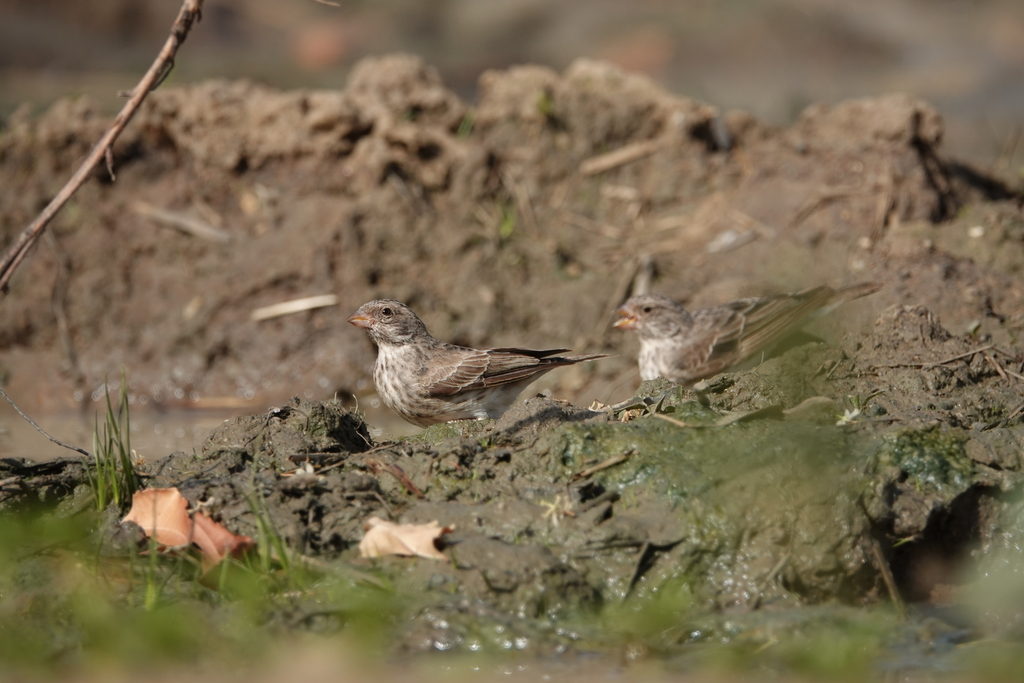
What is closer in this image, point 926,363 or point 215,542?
point 215,542

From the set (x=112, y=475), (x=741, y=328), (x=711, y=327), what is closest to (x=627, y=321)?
(x=711, y=327)

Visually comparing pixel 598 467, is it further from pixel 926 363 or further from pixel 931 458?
pixel 926 363

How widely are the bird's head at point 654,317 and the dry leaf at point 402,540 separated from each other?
171 inches

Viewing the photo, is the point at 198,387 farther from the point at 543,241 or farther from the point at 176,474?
the point at 176,474

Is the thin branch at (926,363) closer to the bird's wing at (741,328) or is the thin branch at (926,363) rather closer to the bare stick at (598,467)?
the bird's wing at (741,328)

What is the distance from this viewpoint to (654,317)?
8969mm

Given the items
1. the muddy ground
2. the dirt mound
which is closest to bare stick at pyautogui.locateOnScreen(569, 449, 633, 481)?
the muddy ground

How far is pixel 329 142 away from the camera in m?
→ 11.0

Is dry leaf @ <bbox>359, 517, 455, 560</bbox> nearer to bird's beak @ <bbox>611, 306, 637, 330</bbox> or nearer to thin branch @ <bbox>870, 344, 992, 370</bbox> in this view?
thin branch @ <bbox>870, 344, 992, 370</bbox>

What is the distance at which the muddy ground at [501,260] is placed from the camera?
588 centimetres

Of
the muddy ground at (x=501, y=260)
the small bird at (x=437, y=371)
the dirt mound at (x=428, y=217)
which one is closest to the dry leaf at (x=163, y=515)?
the muddy ground at (x=501, y=260)

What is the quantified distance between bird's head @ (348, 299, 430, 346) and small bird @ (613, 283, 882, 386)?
201 centimetres

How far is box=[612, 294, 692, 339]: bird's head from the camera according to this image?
891 cm

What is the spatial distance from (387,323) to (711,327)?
2.69 metres
